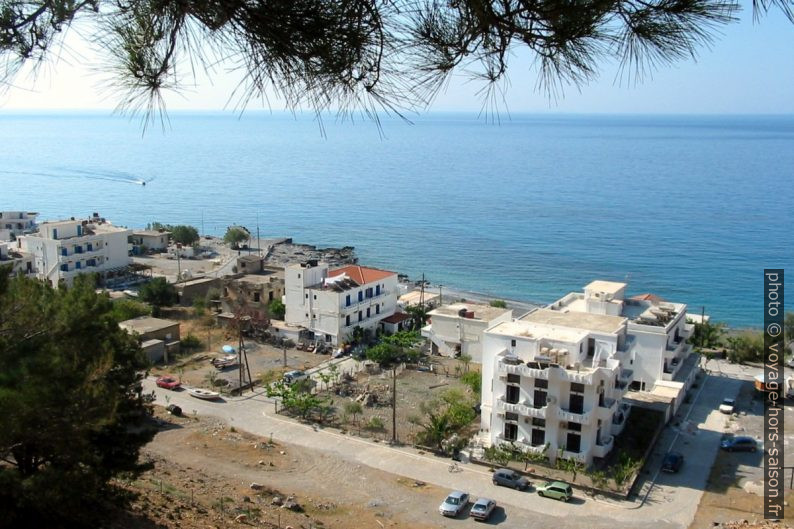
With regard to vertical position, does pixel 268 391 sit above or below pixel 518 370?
below

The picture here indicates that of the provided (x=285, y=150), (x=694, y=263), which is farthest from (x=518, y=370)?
(x=285, y=150)

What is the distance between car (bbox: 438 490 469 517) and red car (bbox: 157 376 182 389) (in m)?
10.7

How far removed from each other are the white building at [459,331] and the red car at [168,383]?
9649mm

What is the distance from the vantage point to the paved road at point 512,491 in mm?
14961

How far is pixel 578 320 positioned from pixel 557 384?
391 cm

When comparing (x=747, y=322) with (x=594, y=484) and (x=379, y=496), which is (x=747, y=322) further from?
(x=379, y=496)

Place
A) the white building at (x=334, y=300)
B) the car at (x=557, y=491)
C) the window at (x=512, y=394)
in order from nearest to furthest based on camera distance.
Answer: the car at (x=557, y=491), the window at (x=512, y=394), the white building at (x=334, y=300)

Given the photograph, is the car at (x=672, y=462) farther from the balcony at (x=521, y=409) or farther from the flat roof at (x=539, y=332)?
the flat roof at (x=539, y=332)

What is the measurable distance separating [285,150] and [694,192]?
96.1 meters

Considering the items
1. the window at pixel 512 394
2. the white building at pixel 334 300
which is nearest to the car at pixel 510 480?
the window at pixel 512 394

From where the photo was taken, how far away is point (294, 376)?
23203 mm

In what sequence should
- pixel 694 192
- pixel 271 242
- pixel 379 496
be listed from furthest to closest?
pixel 694 192, pixel 271 242, pixel 379 496

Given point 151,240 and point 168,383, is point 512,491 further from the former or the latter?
point 151,240

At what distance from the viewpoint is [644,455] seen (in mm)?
17703
